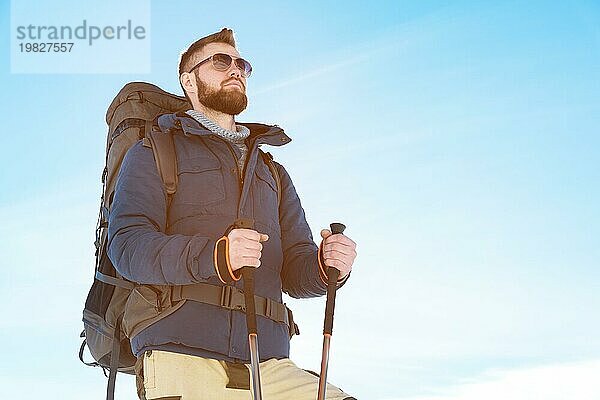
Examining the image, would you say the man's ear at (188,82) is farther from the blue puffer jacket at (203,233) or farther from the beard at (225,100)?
the blue puffer jacket at (203,233)

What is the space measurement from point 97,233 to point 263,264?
139 cm

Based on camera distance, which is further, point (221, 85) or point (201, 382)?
point (221, 85)

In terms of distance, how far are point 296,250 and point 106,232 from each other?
131 centimetres

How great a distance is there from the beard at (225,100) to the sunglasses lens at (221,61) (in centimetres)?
20

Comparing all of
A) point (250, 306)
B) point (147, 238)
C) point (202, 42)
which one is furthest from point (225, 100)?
point (250, 306)

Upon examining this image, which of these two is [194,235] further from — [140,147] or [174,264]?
[140,147]

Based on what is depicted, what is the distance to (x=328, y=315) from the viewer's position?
5.35 m

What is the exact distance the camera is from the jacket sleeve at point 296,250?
5.83 metres

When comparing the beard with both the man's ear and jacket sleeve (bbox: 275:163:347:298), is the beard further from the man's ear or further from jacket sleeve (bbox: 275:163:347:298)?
jacket sleeve (bbox: 275:163:347:298)

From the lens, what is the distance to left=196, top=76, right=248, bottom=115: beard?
6.36 meters

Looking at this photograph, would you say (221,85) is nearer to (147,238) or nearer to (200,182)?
(200,182)

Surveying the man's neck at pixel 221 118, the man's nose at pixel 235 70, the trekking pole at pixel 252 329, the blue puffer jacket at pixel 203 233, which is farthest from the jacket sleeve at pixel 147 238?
the man's nose at pixel 235 70

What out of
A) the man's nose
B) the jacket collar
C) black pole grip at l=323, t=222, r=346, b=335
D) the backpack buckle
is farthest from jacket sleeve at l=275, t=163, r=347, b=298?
the man's nose

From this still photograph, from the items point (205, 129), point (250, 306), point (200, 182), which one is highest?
point (205, 129)
